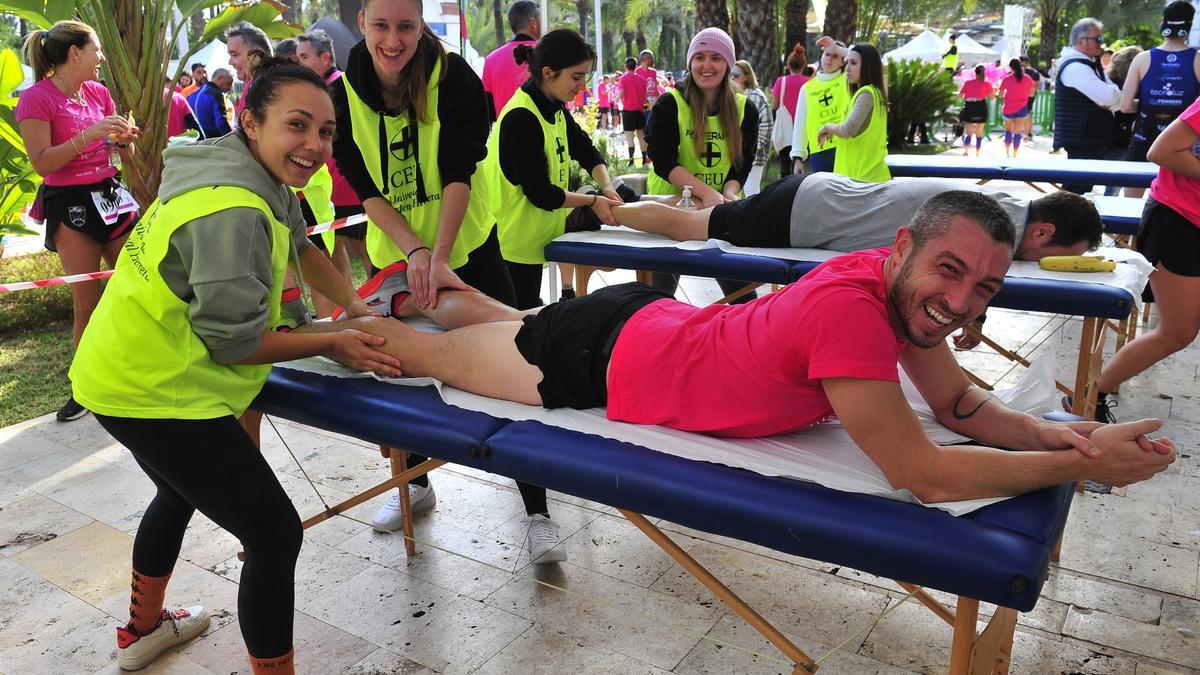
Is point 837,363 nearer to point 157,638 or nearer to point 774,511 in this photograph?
point 774,511

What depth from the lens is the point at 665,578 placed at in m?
2.47

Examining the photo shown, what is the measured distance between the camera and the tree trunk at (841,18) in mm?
12602

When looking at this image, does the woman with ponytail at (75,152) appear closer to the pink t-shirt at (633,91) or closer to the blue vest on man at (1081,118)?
the blue vest on man at (1081,118)

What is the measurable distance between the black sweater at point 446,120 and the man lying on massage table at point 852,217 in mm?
1166

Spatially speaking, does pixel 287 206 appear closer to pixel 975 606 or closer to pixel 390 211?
pixel 390 211

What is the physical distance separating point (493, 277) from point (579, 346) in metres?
0.86

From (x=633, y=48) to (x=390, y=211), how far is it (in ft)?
119

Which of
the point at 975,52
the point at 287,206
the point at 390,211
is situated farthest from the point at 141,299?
the point at 975,52

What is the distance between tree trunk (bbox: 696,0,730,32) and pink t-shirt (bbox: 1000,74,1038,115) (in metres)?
4.44

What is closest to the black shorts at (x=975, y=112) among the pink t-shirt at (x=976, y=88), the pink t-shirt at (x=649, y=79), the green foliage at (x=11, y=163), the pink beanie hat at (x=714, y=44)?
the pink t-shirt at (x=976, y=88)

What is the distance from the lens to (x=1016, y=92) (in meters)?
12.2

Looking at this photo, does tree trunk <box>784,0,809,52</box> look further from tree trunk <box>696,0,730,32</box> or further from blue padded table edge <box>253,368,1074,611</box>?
blue padded table edge <box>253,368,1074,611</box>

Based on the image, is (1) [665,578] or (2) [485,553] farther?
(2) [485,553]

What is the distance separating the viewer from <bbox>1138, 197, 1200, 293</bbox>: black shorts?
2.87 metres
